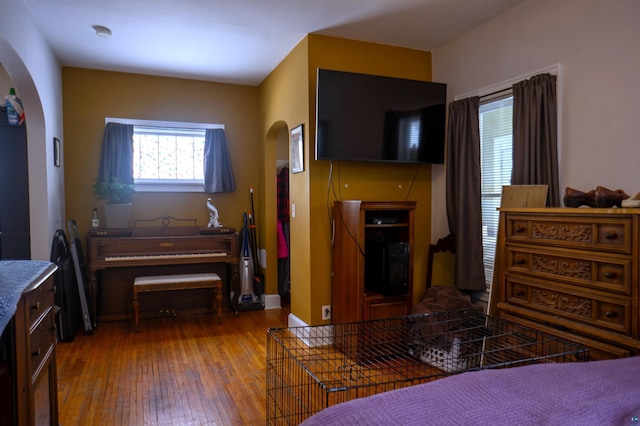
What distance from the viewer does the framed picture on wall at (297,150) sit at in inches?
147

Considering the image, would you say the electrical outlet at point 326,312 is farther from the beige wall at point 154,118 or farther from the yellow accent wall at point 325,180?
the beige wall at point 154,118

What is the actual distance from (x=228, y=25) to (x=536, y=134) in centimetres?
248

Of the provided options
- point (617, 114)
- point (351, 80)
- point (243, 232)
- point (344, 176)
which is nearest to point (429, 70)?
point (351, 80)

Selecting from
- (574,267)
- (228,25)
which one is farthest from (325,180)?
(574,267)

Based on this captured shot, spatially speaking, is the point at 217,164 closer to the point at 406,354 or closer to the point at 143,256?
the point at 143,256

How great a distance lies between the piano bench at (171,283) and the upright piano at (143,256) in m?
0.16

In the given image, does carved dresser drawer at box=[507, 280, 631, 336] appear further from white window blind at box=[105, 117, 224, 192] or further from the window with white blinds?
white window blind at box=[105, 117, 224, 192]

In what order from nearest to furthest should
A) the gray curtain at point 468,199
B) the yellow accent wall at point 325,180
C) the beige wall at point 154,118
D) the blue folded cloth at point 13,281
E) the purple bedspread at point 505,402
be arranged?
the purple bedspread at point 505,402 → the blue folded cloth at point 13,281 → the gray curtain at point 468,199 → the yellow accent wall at point 325,180 → the beige wall at point 154,118

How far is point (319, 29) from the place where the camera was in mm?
3465

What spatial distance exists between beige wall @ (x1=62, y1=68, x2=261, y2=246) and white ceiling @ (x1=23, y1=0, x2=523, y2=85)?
327mm

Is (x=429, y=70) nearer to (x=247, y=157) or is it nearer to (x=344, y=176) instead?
(x=344, y=176)

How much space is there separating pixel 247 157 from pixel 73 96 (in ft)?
6.38

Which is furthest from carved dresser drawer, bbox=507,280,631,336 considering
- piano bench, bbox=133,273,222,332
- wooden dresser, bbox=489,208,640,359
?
piano bench, bbox=133,273,222,332

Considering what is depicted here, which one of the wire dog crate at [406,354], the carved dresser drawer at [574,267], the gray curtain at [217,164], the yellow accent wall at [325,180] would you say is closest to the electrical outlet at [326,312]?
the yellow accent wall at [325,180]
